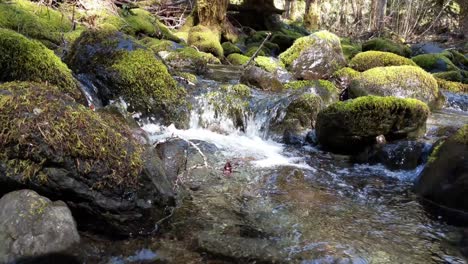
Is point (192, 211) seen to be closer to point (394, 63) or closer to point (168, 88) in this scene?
point (168, 88)

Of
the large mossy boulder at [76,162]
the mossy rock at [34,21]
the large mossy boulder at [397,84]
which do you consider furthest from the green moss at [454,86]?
the large mossy boulder at [76,162]

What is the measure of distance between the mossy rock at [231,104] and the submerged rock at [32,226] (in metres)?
4.61

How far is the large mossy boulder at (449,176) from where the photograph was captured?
404 cm

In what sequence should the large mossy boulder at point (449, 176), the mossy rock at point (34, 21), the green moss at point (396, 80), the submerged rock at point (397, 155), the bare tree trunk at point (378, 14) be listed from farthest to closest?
the bare tree trunk at point (378, 14), the green moss at point (396, 80), the mossy rock at point (34, 21), the submerged rock at point (397, 155), the large mossy boulder at point (449, 176)

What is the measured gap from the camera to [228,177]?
472cm

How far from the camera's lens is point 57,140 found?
9.54 feet

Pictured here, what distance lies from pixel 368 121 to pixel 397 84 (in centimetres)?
330

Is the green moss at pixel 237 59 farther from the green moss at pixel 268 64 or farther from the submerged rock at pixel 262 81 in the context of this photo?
the submerged rock at pixel 262 81

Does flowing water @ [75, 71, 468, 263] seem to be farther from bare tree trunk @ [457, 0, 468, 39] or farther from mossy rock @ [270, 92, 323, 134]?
bare tree trunk @ [457, 0, 468, 39]

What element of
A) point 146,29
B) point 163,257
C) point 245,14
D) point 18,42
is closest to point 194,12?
point 146,29

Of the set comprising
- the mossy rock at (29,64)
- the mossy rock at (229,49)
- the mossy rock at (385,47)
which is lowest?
the mossy rock at (229,49)

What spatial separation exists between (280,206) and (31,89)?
234 centimetres

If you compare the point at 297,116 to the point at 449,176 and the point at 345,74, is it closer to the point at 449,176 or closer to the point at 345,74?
the point at 449,176

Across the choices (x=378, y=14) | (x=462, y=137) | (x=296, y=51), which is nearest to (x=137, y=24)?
(x=296, y=51)
